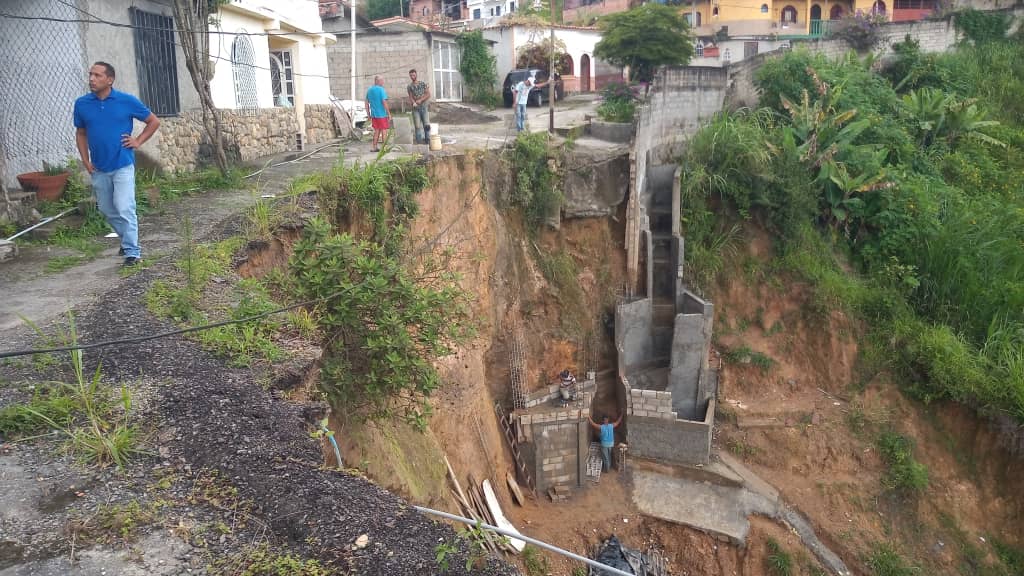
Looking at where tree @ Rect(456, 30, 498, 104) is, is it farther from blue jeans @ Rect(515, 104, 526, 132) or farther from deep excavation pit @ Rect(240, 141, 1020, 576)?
deep excavation pit @ Rect(240, 141, 1020, 576)

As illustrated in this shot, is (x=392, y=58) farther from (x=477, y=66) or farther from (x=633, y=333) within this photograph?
(x=633, y=333)

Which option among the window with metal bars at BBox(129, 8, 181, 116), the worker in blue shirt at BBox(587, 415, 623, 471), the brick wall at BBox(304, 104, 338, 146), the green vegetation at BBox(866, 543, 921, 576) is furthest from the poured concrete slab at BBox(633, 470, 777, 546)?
the brick wall at BBox(304, 104, 338, 146)

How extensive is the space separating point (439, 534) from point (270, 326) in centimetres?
236

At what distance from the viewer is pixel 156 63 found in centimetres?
973

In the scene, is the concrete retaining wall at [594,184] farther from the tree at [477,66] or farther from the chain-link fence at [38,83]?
the tree at [477,66]

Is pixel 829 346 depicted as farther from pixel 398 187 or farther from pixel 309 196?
pixel 309 196

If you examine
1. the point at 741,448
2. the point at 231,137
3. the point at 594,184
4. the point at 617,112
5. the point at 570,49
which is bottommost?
the point at 741,448

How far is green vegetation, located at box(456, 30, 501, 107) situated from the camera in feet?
67.9

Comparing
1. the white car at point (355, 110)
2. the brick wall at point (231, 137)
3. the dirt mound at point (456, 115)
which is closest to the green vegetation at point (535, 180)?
the brick wall at point (231, 137)

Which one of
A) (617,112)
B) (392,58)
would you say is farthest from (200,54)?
(392,58)

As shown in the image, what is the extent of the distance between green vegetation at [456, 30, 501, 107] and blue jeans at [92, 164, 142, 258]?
15442 mm

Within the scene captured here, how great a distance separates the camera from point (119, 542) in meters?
2.77

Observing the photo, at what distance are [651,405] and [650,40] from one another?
1101 centimetres

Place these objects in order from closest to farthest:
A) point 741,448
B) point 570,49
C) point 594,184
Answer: point 741,448 < point 594,184 < point 570,49
